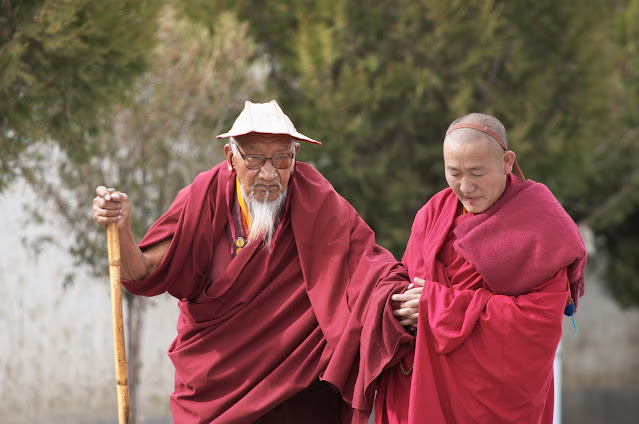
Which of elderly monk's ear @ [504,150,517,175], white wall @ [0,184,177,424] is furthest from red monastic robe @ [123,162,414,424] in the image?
white wall @ [0,184,177,424]

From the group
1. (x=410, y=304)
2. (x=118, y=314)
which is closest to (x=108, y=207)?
(x=118, y=314)

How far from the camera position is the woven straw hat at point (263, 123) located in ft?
13.1

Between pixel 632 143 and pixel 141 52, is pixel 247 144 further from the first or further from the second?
pixel 632 143

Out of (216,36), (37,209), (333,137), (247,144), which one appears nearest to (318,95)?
(333,137)

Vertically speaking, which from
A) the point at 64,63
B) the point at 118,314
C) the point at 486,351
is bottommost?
the point at 486,351

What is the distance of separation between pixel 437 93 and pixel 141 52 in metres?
4.15

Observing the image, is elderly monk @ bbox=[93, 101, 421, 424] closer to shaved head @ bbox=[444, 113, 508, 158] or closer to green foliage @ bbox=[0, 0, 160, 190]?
shaved head @ bbox=[444, 113, 508, 158]

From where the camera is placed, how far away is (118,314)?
4004 mm

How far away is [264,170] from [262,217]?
0.21m

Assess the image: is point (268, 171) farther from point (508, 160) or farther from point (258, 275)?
point (508, 160)

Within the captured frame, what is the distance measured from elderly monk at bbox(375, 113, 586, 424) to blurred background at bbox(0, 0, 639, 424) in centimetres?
359

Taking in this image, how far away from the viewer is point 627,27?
1103 centimetres

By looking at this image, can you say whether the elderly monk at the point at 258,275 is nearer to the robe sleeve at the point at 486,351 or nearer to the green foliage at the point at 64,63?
the robe sleeve at the point at 486,351

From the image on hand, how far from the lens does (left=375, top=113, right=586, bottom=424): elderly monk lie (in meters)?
3.57
